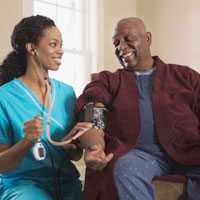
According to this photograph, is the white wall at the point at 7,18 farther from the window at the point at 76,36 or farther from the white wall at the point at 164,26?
the white wall at the point at 164,26

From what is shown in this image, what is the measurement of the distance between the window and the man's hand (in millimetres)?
1900

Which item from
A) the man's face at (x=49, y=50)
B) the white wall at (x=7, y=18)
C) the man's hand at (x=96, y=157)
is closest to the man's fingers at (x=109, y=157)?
the man's hand at (x=96, y=157)

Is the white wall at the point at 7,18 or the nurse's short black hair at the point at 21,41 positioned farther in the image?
the white wall at the point at 7,18

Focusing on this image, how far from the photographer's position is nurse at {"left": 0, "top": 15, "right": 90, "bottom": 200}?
4.87ft

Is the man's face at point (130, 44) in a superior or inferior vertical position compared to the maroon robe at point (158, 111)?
superior

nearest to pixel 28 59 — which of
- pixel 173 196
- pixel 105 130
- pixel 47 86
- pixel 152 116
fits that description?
pixel 47 86

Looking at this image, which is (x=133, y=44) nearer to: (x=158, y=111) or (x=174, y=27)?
(x=158, y=111)

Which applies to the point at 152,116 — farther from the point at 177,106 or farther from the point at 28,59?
the point at 28,59

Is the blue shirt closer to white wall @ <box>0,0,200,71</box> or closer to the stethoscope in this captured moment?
the stethoscope

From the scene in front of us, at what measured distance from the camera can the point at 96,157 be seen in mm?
1398

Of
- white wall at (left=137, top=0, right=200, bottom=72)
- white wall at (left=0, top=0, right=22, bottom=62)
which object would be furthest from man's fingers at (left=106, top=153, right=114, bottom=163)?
white wall at (left=137, top=0, right=200, bottom=72)

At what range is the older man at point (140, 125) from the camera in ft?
4.72

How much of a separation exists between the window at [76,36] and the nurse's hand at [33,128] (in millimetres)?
1999

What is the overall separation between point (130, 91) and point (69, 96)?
0.83ft
